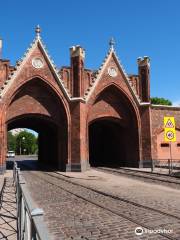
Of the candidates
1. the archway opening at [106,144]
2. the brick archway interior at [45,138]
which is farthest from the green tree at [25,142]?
the archway opening at [106,144]

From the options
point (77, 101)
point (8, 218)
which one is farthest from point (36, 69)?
point (8, 218)

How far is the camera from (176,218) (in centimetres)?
776

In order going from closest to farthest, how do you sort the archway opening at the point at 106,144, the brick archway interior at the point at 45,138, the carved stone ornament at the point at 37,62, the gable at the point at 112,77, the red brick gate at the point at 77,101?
the red brick gate at the point at 77,101 → the carved stone ornament at the point at 37,62 → the gable at the point at 112,77 → the archway opening at the point at 106,144 → the brick archway interior at the point at 45,138

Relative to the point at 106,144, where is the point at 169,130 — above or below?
above

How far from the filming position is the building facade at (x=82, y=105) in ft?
73.9

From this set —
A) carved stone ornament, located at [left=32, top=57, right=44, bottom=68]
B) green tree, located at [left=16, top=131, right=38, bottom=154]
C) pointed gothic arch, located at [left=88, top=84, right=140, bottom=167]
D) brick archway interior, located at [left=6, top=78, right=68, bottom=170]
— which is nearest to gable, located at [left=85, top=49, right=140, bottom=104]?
pointed gothic arch, located at [left=88, top=84, right=140, bottom=167]

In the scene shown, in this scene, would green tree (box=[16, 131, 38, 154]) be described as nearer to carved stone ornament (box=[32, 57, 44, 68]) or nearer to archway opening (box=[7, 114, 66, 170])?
archway opening (box=[7, 114, 66, 170])

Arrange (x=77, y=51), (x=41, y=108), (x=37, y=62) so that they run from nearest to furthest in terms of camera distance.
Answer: (x=37, y=62)
(x=41, y=108)
(x=77, y=51)

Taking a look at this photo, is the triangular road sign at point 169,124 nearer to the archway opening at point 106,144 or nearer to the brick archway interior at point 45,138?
the archway opening at point 106,144

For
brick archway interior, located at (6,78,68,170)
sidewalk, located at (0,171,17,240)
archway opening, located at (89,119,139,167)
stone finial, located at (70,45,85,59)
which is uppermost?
stone finial, located at (70,45,85,59)

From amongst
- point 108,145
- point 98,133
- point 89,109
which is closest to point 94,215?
point 89,109

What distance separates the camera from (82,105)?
2344 centimetres

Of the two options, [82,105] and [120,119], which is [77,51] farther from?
[120,119]

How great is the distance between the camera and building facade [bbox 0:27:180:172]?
22.5 meters
